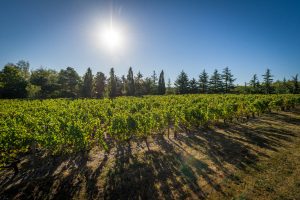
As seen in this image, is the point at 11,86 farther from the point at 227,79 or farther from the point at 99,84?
the point at 227,79

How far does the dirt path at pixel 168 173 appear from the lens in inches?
279

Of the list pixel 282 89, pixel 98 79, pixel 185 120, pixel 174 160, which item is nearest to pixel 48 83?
pixel 98 79

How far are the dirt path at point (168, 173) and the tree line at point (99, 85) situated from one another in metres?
51.5

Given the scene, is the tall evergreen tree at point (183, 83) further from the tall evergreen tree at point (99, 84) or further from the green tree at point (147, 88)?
the tall evergreen tree at point (99, 84)

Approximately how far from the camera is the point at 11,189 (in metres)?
7.63

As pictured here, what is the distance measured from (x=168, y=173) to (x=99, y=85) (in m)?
59.1

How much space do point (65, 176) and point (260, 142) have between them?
12.4 meters

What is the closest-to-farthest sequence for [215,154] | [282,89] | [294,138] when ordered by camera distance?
[215,154]
[294,138]
[282,89]

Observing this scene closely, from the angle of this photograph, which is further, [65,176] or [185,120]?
[185,120]

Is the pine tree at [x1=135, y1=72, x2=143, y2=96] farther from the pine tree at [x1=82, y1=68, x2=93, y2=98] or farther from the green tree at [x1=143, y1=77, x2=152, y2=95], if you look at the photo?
the pine tree at [x1=82, y1=68, x2=93, y2=98]

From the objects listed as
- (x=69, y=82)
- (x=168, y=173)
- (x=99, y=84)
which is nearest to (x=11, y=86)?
(x=69, y=82)

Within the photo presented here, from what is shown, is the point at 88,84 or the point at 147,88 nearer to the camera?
the point at 88,84

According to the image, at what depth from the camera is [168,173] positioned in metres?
8.59

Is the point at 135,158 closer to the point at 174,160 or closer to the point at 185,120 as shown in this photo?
the point at 174,160
